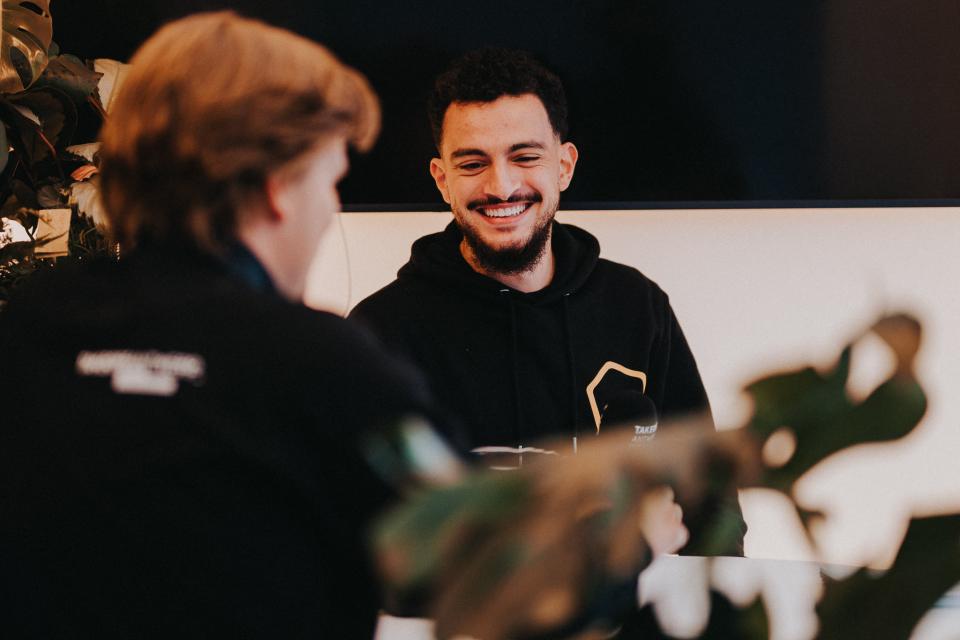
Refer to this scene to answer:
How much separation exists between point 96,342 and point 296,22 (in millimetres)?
1658

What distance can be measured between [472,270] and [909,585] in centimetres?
151

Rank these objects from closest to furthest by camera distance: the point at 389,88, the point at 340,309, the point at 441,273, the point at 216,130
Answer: the point at 216,130
the point at 441,273
the point at 389,88
the point at 340,309

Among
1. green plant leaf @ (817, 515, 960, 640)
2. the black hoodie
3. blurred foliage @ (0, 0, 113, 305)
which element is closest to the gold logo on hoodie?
the black hoodie

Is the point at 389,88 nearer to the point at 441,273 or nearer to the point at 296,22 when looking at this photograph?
the point at 296,22

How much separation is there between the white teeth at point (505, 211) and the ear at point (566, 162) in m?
0.18

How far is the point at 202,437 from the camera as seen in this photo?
0.69 meters

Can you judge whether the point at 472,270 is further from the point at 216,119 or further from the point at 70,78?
the point at 216,119

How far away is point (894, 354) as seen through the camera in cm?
41

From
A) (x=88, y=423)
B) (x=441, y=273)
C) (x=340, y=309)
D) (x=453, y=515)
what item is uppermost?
(x=453, y=515)

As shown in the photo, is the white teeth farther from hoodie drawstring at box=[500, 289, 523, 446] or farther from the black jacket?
the black jacket


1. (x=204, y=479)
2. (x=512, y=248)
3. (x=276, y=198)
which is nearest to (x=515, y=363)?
(x=512, y=248)

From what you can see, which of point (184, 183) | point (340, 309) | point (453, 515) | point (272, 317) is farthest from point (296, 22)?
point (453, 515)

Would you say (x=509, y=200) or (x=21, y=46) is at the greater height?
(x=21, y=46)

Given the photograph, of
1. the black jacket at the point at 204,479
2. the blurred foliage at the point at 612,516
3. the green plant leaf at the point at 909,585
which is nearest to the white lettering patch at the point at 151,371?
the black jacket at the point at 204,479
